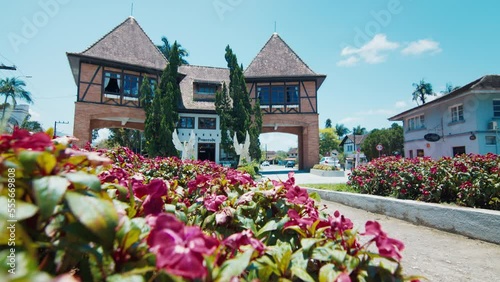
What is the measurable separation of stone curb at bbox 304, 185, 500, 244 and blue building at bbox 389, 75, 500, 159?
48.2 ft

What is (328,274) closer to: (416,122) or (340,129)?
(416,122)

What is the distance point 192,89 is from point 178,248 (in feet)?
76.2

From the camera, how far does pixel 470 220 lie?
163 inches

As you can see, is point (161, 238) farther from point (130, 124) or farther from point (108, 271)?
point (130, 124)

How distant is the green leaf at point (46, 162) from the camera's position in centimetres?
68

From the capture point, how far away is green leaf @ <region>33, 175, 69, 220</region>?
1.88 ft

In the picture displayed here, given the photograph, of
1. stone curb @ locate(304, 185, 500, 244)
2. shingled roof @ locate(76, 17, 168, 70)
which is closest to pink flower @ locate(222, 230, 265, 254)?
Answer: stone curb @ locate(304, 185, 500, 244)

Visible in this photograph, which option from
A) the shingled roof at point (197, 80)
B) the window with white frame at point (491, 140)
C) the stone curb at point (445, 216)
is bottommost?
the stone curb at point (445, 216)

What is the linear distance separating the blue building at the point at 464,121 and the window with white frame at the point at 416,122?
10cm

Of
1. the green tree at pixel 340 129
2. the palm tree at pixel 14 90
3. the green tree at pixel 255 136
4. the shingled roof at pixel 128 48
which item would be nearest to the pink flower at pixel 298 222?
the green tree at pixel 255 136

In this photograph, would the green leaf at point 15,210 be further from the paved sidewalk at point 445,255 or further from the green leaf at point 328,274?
the paved sidewalk at point 445,255

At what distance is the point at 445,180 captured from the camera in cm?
513

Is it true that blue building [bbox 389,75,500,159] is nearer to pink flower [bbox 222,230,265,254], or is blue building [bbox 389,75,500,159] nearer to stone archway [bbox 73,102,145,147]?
pink flower [bbox 222,230,265,254]

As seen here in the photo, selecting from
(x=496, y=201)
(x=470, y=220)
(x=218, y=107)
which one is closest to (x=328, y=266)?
(x=470, y=220)
